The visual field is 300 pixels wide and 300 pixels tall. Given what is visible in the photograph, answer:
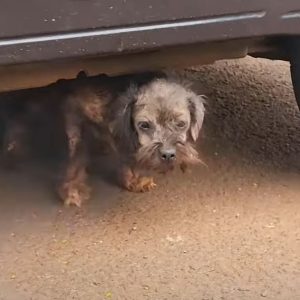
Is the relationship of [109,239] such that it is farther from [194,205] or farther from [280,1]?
[280,1]

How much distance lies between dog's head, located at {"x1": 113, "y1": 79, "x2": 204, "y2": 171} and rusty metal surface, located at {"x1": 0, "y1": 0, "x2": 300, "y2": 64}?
0.60m

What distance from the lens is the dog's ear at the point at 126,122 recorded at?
4.52 m

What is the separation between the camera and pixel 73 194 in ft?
15.5

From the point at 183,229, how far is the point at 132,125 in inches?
22.9

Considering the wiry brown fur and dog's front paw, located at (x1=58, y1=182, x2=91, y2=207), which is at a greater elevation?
the wiry brown fur

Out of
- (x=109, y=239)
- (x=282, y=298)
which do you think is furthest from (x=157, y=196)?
(x=282, y=298)

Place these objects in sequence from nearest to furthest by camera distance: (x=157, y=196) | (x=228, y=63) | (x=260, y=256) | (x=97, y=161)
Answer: (x=260, y=256) → (x=157, y=196) → (x=97, y=161) → (x=228, y=63)

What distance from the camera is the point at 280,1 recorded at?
4.00 metres

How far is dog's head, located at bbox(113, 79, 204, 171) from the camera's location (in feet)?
14.6

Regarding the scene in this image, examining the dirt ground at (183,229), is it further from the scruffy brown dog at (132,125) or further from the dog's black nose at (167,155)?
the dog's black nose at (167,155)

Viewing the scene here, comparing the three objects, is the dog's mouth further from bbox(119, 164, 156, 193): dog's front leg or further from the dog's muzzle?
bbox(119, 164, 156, 193): dog's front leg

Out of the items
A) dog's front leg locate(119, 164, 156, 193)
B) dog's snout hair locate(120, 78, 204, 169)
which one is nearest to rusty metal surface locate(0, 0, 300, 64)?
dog's snout hair locate(120, 78, 204, 169)

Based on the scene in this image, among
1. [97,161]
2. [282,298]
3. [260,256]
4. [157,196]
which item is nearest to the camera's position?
[282,298]

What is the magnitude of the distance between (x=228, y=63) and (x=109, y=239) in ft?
7.83
